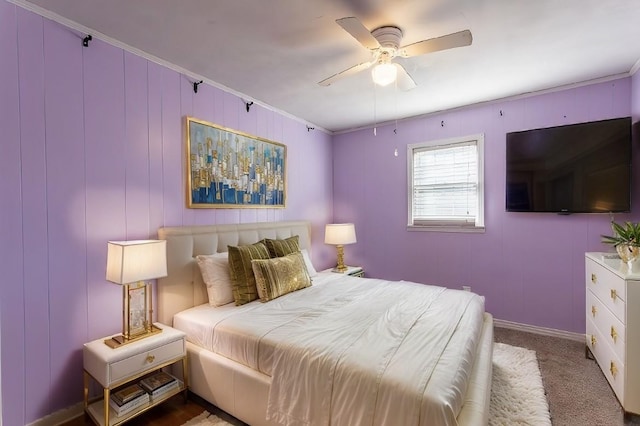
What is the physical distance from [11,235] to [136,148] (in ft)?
3.21

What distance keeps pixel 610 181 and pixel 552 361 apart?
1787 mm

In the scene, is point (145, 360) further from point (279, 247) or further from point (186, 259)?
point (279, 247)

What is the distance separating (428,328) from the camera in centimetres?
196

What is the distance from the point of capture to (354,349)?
168 centimetres

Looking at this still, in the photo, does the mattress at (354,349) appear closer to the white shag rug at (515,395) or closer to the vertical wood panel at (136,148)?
the white shag rug at (515,395)

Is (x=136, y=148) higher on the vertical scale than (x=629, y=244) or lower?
higher

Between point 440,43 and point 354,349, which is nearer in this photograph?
point 354,349

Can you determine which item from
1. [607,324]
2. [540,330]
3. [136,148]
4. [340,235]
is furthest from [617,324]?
[136,148]

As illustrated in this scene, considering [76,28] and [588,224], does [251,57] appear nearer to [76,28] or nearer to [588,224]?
[76,28]

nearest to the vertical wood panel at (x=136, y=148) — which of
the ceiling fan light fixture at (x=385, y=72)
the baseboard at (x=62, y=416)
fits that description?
the baseboard at (x=62, y=416)

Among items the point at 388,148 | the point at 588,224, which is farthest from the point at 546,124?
the point at 388,148

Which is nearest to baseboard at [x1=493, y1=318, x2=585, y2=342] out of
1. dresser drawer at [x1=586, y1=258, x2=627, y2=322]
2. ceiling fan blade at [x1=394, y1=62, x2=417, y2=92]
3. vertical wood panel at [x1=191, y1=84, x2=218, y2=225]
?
dresser drawer at [x1=586, y1=258, x2=627, y2=322]

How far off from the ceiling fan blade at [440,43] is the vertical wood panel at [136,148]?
6.78 ft

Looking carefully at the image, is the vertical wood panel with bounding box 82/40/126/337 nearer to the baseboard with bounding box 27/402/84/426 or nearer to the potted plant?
the baseboard with bounding box 27/402/84/426
